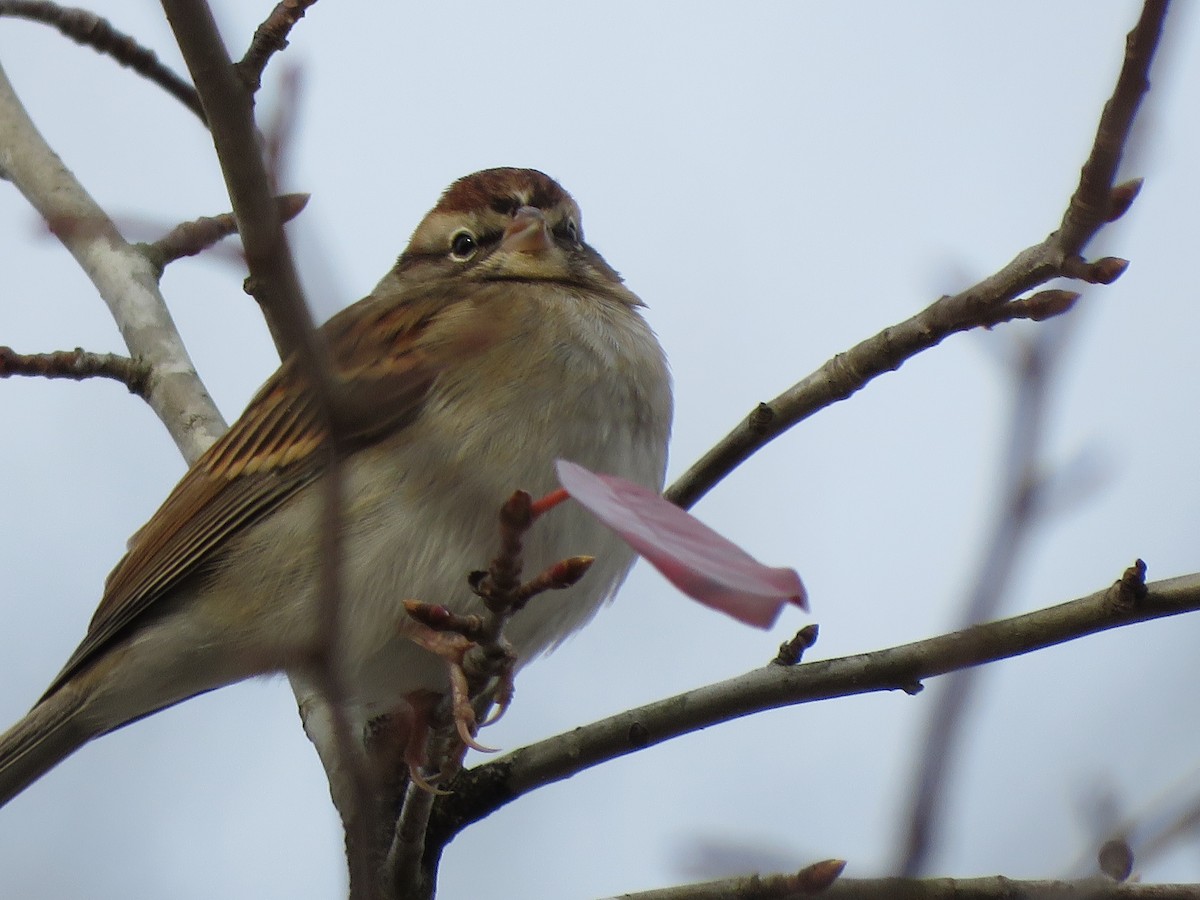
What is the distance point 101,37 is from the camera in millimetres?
3904

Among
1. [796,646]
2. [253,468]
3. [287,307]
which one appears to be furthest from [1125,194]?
[253,468]

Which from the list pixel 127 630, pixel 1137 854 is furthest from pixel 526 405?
pixel 1137 854

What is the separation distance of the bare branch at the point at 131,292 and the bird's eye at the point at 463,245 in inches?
37.1

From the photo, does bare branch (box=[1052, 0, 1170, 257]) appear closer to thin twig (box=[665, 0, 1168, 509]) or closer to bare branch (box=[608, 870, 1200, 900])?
thin twig (box=[665, 0, 1168, 509])

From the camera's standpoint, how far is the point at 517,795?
3094mm

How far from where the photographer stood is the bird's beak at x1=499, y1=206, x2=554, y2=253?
4.49 metres

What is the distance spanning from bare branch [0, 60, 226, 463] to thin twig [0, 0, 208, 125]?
51 centimetres

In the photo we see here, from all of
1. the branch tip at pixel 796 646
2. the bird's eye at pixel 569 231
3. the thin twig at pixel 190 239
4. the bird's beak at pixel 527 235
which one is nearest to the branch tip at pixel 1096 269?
the branch tip at pixel 796 646

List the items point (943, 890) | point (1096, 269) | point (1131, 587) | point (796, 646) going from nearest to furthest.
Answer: point (1131, 587), point (1096, 269), point (943, 890), point (796, 646)

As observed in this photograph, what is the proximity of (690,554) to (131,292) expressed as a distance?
335 cm

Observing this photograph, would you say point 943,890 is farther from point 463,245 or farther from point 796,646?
point 463,245

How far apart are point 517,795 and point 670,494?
31.9 inches

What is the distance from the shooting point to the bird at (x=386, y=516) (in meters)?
3.50

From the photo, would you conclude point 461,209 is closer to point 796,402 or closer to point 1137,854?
point 796,402
